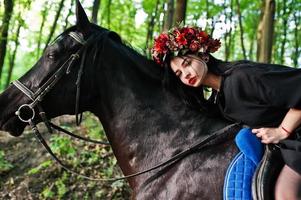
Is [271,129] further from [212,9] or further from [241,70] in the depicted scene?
[212,9]

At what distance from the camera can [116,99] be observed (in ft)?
11.0

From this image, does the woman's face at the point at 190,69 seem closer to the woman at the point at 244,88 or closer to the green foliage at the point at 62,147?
the woman at the point at 244,88

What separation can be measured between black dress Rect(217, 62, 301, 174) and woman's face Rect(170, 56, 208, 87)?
168mm

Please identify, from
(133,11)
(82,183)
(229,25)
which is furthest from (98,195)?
(229,25)

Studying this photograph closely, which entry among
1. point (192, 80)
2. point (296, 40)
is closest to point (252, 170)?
point (192, 80)

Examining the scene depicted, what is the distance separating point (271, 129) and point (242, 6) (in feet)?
43.0

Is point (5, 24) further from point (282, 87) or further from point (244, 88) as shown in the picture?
point (282, 87)

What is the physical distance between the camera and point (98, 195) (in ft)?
23.0

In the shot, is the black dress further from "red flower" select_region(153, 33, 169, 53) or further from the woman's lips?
"red flower" select_region(153, 33, 169, 53)

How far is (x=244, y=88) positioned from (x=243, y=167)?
52cm

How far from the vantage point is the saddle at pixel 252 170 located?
269 centimetres

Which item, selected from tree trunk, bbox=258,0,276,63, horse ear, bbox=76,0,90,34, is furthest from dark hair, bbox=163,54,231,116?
tree trunk, bbox=258,0,276,63

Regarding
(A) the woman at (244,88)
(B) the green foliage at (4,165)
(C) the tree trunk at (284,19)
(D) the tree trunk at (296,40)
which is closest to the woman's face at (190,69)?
(A) the woman at (244,88)

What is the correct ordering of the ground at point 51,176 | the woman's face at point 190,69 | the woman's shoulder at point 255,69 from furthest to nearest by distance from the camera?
the ground at point 51,176 → the woman's face at point 190,69 → the woman's shoulder at point 255,69
